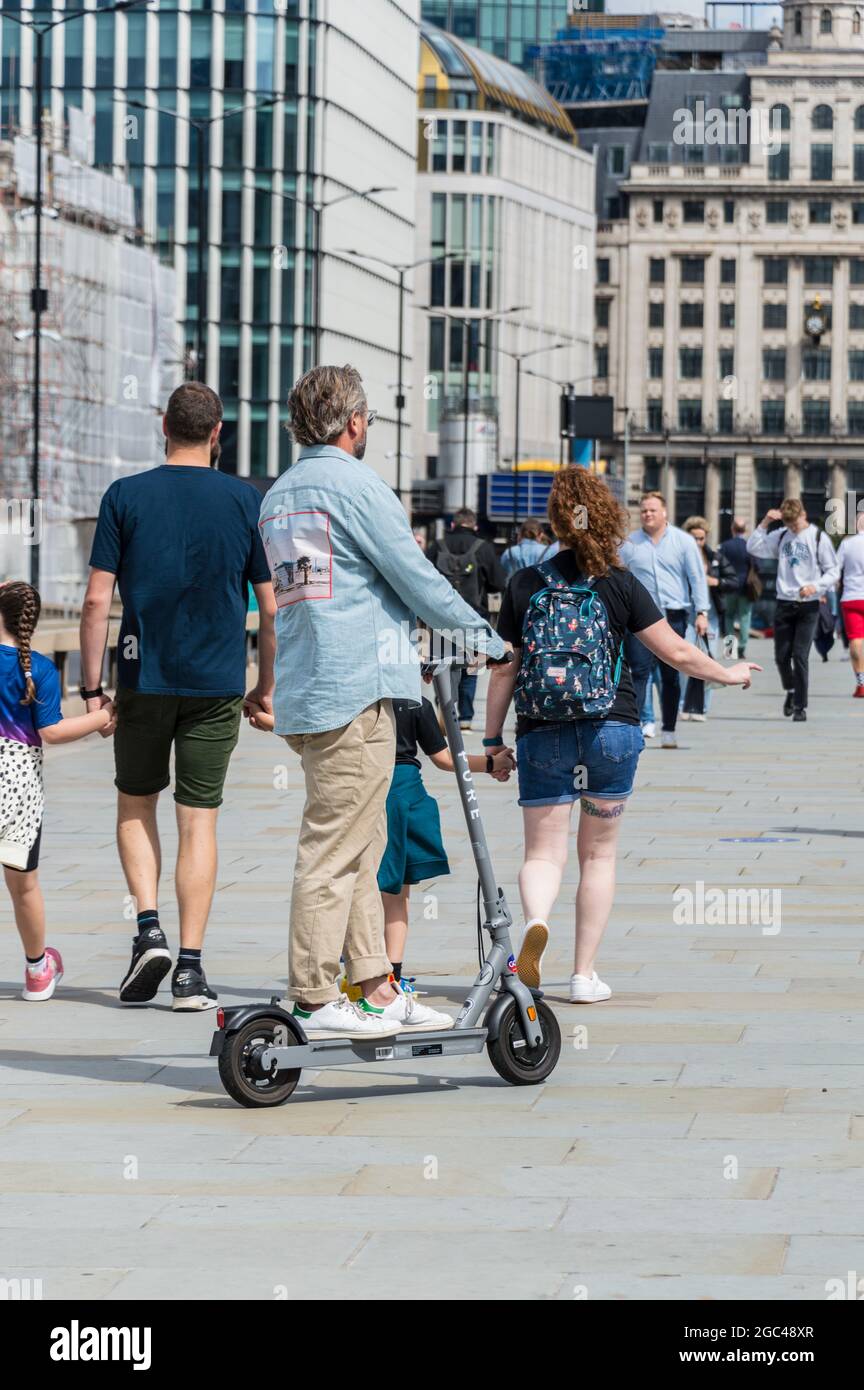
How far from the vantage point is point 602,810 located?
8.02 m

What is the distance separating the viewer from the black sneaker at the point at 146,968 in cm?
800

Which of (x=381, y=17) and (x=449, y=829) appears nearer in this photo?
(x=449, y=829)

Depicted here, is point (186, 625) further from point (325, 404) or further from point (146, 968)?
point (325, 404)

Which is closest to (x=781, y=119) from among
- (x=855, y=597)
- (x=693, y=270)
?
(x=693, y=270)

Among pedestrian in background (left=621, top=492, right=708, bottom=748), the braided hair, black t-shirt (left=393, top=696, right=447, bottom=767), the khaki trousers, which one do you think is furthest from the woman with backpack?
pedestrian in background (left=621, top=492, right=708, bottom=748)

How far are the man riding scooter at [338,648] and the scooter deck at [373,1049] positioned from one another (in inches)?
1.6

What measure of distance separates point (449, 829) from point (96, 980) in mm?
4835

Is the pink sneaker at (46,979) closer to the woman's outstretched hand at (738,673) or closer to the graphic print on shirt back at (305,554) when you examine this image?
the graphic print on shirt back at (305,554)

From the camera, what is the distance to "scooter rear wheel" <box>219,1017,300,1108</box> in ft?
21.0

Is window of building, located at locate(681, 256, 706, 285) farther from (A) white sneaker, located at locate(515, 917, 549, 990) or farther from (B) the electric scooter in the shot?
(B) the electric scooter

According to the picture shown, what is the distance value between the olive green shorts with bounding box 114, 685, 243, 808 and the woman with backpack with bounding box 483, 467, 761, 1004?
2.84ft

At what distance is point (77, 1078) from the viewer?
6879mm
